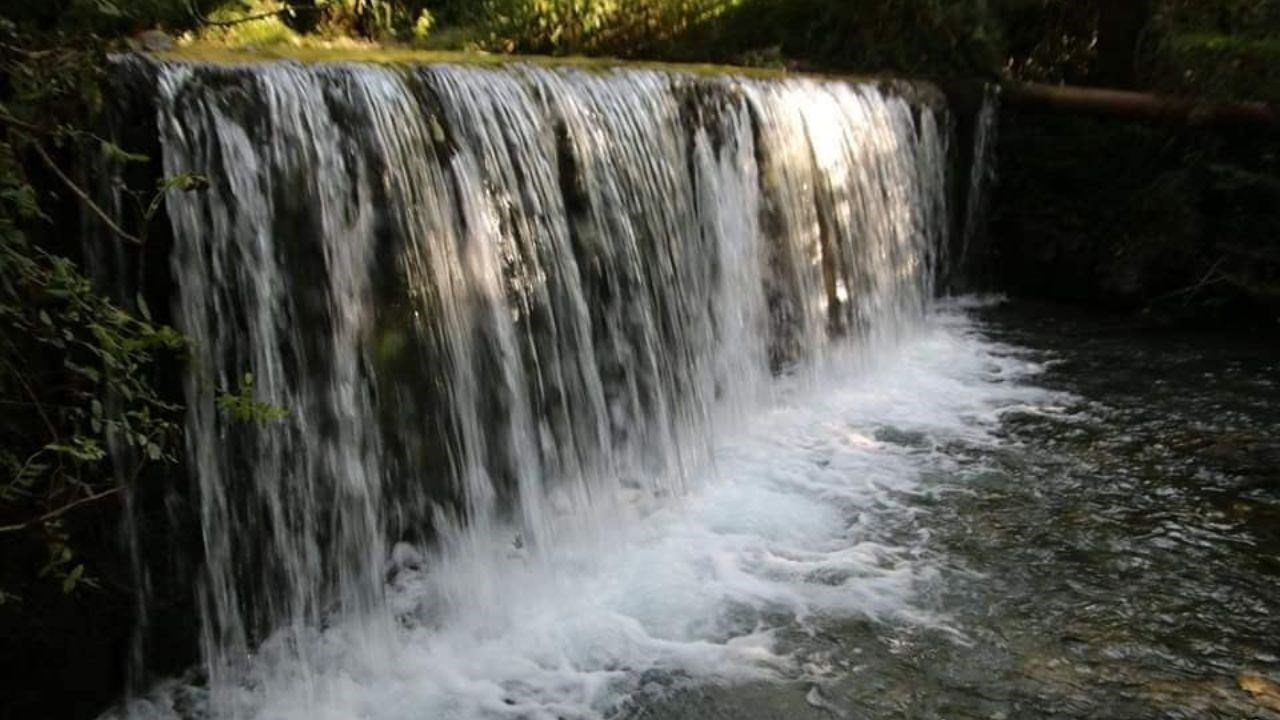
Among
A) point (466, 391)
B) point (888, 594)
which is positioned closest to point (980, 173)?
point (888, 594)

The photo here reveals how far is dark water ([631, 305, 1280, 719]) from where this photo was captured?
11.8 feet

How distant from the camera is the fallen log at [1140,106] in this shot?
884cm

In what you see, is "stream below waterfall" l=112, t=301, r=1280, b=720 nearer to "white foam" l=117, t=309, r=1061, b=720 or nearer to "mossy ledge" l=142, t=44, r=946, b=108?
"white foam" l=117, t=309, r=1061, b=720

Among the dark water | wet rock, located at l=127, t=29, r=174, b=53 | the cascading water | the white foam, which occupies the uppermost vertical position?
→ wet rock, located at l=127, t=29, r=174, b=53

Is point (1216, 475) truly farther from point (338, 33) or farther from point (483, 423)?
point (338, 33)

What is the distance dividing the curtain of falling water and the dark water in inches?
61.8

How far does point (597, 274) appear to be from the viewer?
555cm

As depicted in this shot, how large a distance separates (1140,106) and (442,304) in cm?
781

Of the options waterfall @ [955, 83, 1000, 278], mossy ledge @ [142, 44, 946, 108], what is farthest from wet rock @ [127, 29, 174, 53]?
waterfall @ [955, 83, 1000, 278]

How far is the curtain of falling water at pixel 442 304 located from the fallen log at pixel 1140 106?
4.44 metres

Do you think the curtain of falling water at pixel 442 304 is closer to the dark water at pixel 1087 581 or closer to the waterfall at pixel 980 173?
the dark water at pixel 1087 581

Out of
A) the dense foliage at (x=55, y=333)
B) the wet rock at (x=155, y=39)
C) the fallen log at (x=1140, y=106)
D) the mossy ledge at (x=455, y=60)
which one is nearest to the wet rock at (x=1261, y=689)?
the dense foliage at (x=55, y=333)

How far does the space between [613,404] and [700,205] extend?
5.35ft

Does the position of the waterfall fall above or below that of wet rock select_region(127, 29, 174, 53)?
below
